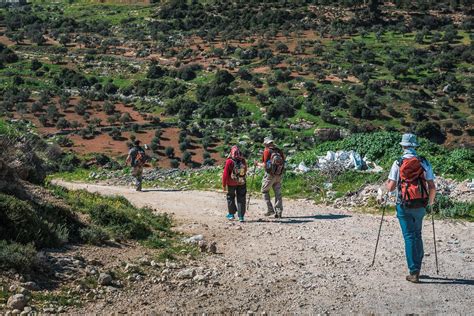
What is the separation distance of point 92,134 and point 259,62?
90.4ft

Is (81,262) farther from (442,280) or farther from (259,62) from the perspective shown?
(259,62)

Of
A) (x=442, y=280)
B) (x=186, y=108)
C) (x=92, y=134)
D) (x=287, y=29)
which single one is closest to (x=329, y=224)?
(x=442, y=280)

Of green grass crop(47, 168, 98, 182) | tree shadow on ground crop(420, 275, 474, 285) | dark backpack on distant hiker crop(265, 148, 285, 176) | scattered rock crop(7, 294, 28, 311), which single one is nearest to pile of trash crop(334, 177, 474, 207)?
dark backpack on distant hiker crop(265, 148, 285, 176)

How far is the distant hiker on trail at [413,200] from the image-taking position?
8609 millimetres

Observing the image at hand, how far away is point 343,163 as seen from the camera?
59.7 ft

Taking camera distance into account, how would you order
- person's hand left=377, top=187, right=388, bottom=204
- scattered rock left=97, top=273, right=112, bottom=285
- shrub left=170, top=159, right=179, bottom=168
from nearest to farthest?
scattered rock left=97, top=273, right=112, bottom=285 < person's hand left=377, top=187, right=388, bottom=204 < shrub left=170, top=159, right=179, bottom=168

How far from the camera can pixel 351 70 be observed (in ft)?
216

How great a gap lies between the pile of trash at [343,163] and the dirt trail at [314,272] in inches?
164

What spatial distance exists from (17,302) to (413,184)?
17.8 ft

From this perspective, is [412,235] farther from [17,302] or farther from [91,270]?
[17,302]

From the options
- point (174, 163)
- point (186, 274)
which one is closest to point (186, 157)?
point (174, 163)

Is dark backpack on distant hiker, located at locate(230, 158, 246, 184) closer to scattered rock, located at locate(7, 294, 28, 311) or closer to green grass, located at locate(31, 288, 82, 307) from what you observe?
green grass, located at locate(31, 288, 82, 307)

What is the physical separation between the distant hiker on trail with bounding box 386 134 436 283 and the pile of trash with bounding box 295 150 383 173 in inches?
356

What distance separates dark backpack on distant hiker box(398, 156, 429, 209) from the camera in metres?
8.60
